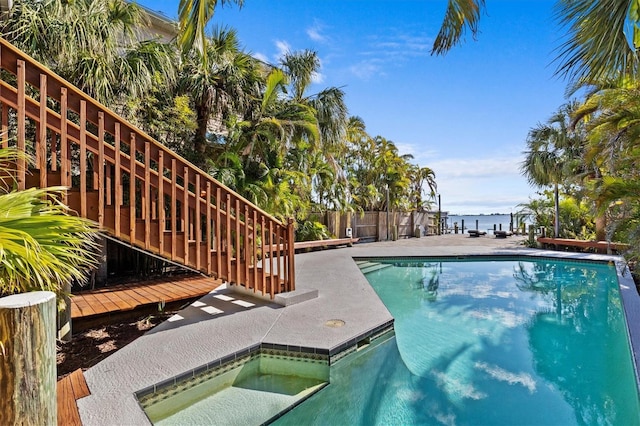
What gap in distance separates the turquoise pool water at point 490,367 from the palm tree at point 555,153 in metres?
7.84

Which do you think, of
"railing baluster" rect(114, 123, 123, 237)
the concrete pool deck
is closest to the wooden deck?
the concrete pool deck

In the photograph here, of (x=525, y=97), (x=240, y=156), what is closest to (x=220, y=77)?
(x=240, y=156)

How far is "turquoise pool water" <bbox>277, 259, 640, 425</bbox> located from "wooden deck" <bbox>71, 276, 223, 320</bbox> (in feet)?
10.6

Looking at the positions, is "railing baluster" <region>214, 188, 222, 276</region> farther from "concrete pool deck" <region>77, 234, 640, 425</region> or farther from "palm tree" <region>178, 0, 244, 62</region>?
"palm tree" <region>178, 0, 244, 62</region>

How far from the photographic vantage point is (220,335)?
3766 millimetres

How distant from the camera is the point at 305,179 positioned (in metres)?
10.2

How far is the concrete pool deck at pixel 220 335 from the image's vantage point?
2564 millimetres

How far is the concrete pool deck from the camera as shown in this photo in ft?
8.41

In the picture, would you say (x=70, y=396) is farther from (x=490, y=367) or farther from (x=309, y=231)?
(x=309, y=231)

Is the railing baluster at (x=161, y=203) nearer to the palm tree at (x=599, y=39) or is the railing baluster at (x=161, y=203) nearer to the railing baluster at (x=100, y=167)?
the railing baluster at (x=100, y=167)

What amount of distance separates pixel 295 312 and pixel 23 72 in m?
3.96

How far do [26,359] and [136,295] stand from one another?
160 inches

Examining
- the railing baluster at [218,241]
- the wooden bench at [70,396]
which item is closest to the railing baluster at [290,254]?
the railing baluster at [218,241]

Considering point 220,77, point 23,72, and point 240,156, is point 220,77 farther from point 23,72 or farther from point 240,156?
point 23,72
